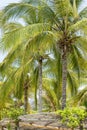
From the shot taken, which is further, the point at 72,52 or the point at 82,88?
the point at 82,88

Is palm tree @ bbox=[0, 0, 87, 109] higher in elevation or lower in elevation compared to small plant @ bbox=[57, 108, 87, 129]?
higher

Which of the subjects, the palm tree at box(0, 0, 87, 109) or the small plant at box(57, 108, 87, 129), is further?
the palm tree at box(0, 0, 87, 109)

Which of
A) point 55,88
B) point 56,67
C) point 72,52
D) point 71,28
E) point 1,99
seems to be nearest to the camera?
point 71,28

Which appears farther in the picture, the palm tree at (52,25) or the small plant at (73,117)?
the palm tree at (52,25)

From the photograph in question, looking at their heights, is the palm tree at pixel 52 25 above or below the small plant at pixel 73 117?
above

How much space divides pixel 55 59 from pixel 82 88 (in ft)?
22.5

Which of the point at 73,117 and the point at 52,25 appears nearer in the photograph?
the point at 73,117

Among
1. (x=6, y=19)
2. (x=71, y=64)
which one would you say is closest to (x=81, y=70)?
(x=71, y=64)

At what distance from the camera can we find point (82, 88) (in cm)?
2814

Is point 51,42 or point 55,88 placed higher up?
point 51,42

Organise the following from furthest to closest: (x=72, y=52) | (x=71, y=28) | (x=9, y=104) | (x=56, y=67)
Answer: (x=9, y=104), (x=56, y=67), (x=72, y=52), (x=71, y=28)

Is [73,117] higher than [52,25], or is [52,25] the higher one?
[52,25]

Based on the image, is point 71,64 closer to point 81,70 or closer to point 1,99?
point 81,70

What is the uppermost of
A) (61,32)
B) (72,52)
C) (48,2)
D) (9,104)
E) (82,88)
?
(48,2)
